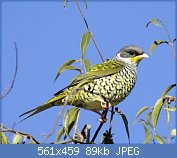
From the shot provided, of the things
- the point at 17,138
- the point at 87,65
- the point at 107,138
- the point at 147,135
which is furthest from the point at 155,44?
the point at 17,138

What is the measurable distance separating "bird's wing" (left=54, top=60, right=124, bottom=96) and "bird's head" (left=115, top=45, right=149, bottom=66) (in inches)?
6.7

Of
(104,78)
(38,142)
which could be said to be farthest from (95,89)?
(38,142)

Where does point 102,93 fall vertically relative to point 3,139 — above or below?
above

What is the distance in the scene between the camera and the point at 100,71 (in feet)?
12.2

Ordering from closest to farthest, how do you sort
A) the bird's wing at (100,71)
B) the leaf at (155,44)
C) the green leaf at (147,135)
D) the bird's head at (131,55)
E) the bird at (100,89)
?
the green leaf at (147,135)
the leaf at (155,44)
the bird's wing at (100,71)
the bird at (100,89)
the bird's head at (131,55)

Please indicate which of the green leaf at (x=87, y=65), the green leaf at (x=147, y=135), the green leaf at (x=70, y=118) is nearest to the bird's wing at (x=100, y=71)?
the green leaf at (x=87, y=65)

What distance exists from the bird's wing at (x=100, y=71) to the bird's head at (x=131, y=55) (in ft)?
0.56

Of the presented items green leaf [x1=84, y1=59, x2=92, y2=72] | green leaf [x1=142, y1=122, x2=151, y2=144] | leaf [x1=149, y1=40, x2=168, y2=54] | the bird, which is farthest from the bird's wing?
green leaf [x1=142, y1=122, x2=151, y2=144]

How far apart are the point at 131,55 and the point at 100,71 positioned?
2.46ft

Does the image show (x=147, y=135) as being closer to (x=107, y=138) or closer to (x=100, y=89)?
(x=107, y=138)

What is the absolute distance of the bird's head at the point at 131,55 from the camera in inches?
169

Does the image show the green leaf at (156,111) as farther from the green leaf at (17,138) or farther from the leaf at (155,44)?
the green leaf at (17,138)

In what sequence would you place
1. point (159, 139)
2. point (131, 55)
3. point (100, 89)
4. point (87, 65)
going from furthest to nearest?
1. point (131, 55)
2. point (100, 89)
3. point (87, 65)
4. point (159, 139)

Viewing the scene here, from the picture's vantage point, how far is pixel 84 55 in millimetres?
3125
